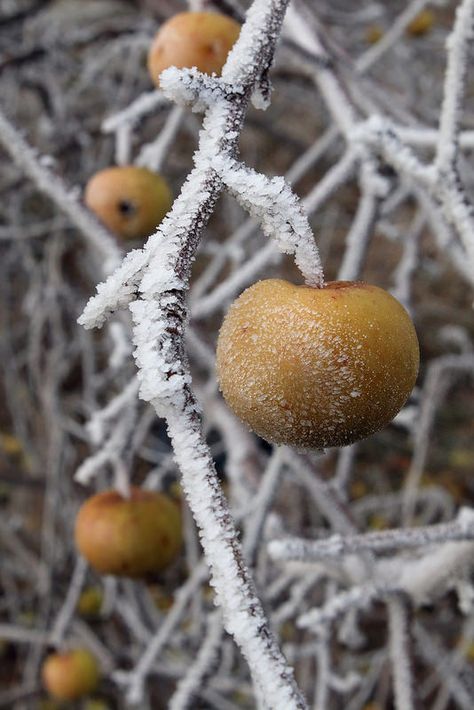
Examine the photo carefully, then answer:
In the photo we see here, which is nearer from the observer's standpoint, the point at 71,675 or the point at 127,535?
the point at 127,535

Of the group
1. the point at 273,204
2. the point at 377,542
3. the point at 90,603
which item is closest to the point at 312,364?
the point at 273,204

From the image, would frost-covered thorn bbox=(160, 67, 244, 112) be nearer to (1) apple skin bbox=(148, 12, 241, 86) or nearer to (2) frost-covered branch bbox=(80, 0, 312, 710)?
(2) frost-covered branch bbox=(80, 0, 312, 710)

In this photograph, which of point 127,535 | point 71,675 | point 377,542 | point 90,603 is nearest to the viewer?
point 377,542

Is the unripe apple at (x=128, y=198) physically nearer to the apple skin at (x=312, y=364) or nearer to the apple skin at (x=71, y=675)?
the apple skin at (x=312, y=364)

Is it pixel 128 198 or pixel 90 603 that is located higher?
pixel 128 198

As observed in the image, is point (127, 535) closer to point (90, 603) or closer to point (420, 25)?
point (90, 603)

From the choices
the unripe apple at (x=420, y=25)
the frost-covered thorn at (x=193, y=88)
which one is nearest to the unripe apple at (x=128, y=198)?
the frost-covered thorn at (x=193, y=88)

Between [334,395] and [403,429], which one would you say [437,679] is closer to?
[403,429]
